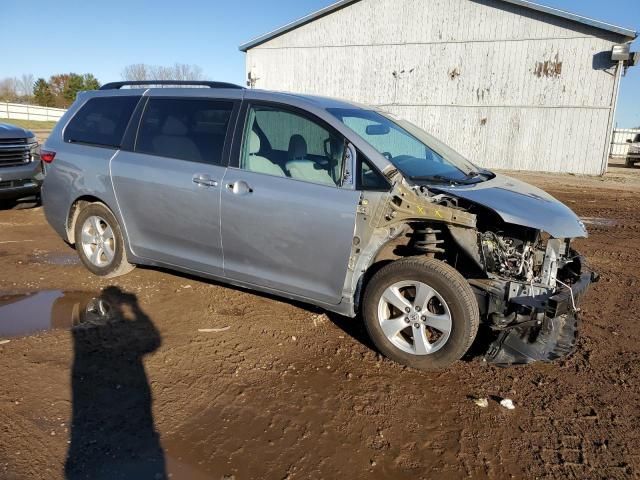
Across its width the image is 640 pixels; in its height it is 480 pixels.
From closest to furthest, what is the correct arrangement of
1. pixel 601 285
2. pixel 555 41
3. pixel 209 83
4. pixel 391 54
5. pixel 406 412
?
pixel 406 412, pixel 209 83, pixel 601 285, pixel 555 41, pixel 391 54

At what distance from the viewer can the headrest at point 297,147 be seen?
410cm

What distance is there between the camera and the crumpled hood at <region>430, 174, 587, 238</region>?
358 centimetres

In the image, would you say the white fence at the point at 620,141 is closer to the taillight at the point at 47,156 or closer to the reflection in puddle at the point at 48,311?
the taillight at the point at 47,156

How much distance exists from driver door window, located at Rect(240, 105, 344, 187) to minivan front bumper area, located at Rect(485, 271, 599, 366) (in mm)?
1682

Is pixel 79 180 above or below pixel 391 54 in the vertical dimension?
below

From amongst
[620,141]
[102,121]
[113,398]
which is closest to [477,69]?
[620,141]

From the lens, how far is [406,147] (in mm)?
4449

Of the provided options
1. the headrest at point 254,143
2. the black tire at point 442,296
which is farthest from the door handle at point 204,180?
the black tire at point 442,296

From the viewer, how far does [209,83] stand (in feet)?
15.8

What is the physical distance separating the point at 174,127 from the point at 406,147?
2.10 meters

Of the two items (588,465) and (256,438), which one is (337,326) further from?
(588,465)

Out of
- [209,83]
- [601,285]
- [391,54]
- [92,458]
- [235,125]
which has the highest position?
[391,54]

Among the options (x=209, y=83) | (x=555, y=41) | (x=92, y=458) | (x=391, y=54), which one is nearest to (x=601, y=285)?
(x=209, y=83)

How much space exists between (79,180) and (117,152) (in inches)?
22.9
